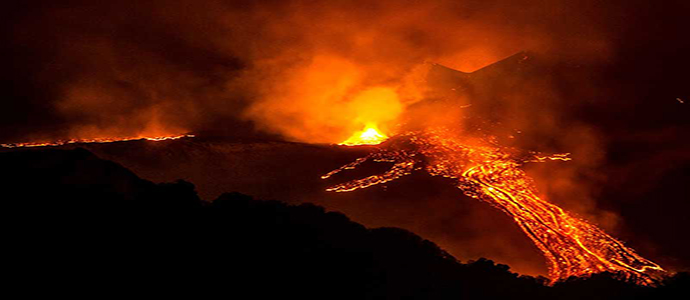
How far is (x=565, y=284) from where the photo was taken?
7.73m

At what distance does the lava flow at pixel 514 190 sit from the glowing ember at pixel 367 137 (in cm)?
66

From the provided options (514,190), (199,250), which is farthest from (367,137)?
(199,250)

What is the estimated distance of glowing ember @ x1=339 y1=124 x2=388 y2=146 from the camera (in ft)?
51.6

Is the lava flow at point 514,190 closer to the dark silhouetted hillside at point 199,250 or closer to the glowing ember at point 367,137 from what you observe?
the glowing ember at point 367,137

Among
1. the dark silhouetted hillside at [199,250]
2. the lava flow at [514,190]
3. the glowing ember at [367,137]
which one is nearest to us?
the dark silhouetted hillside at [199,250]

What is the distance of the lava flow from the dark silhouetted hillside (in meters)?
1.73

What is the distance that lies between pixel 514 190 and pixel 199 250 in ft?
24.3

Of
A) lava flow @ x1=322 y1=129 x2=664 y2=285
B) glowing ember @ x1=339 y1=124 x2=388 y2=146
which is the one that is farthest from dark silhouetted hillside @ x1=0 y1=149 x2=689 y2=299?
glowing ember @ x1=339 y1=124 x2=388 y2=146

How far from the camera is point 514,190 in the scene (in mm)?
12250

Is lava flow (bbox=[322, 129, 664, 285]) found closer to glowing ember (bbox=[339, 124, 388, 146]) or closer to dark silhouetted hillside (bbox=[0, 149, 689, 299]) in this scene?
glowing ember (bbox=[339, 124, 388, 146])

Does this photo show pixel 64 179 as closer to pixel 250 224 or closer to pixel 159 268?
pixel 159 268

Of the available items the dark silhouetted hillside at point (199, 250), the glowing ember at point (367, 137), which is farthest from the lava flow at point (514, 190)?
the dark silhouetted hillside at point (199, 250)

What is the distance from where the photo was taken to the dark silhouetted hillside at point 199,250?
6250 millimetres

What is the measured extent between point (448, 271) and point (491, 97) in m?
10.5
